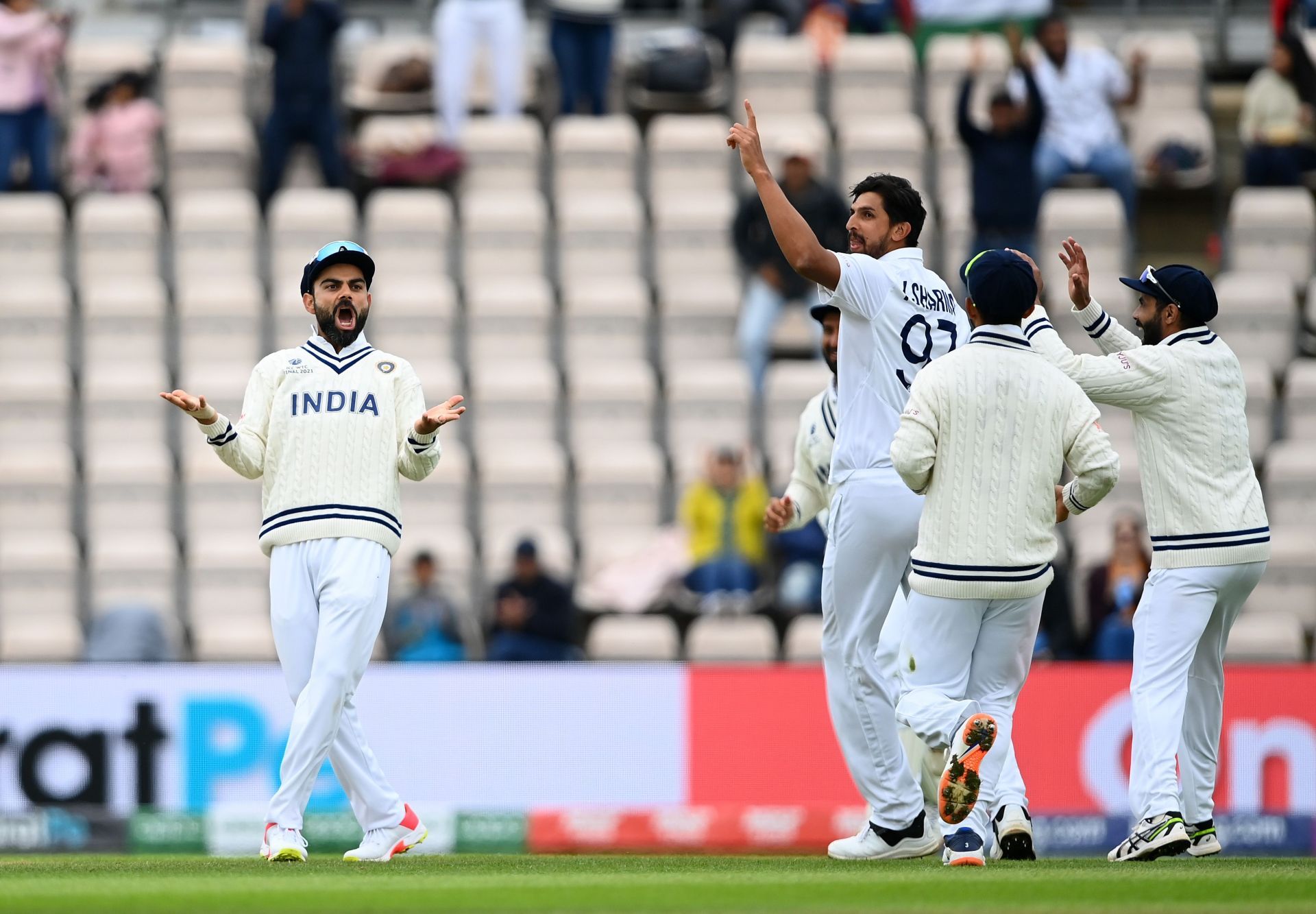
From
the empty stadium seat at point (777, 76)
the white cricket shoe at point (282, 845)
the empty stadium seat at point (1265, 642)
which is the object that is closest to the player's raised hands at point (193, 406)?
the white cricket shoe at point (282, 845)

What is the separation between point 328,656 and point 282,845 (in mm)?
702

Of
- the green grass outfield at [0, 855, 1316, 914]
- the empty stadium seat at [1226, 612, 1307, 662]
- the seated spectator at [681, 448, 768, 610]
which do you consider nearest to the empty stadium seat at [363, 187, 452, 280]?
the seated spectator at [681, 448, 768, 610]

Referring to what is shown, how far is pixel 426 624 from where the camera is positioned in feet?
41.4

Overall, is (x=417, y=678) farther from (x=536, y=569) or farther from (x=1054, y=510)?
(x=1054, y=510)

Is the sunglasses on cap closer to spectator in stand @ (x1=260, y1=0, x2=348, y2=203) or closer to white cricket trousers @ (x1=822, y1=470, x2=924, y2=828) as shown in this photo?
white cricket trousers @ (x1=822, y1=470, x2=924, y2=828)

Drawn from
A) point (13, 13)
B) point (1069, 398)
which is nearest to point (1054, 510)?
point (1069, 398)

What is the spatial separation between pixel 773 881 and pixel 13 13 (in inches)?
438

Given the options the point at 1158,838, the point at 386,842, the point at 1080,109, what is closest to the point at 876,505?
the point at 1158,838

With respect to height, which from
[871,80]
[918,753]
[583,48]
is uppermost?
[583,48]

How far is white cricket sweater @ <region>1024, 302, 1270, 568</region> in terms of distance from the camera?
7848mm

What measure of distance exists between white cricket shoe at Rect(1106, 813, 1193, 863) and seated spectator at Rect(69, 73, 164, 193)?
33.9ft

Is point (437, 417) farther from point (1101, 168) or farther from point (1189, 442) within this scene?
point (1101, 168)

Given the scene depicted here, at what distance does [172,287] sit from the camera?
1541 centimetres

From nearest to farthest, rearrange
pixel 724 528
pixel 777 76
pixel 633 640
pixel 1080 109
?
1. pixel 633 640
2. pixel 724 528
3. pixel 1080 109
4. pixel 777 76
